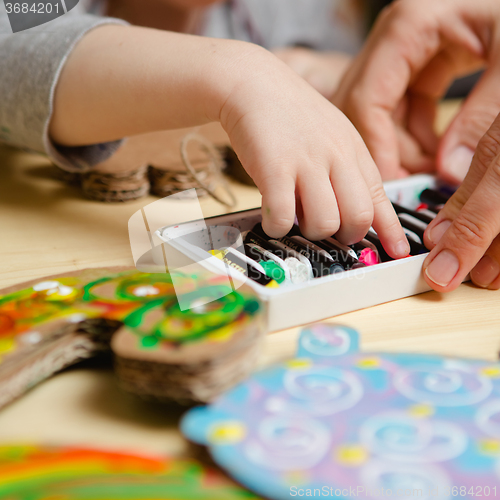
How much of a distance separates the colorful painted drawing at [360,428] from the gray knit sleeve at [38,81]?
44cm

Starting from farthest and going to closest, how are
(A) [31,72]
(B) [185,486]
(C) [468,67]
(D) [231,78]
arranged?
(C) [468,67] < (A) [31,72] < (D) [231,78] < (B) [185,486]

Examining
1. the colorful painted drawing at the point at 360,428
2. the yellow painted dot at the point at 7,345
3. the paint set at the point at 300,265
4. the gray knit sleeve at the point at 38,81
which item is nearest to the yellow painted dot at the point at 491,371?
the colorful painted drawing at the point at 360,428

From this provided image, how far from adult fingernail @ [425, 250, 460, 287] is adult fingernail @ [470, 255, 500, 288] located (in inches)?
1.6

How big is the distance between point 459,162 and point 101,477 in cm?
59

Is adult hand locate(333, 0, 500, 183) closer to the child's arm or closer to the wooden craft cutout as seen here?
the child's arm

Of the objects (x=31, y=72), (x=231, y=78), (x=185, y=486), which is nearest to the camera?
(x=185, y=486)

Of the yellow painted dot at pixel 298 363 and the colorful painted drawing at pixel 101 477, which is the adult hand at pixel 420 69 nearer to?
the yellow painted dot at pixel 298 363

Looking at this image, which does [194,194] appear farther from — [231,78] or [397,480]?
[397,480]

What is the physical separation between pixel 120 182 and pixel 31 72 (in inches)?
6.3

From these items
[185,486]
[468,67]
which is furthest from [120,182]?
Result: [468,67]

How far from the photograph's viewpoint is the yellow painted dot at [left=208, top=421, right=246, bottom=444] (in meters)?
0.24

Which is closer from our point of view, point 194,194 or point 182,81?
point 182,81

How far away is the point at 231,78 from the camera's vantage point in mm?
449

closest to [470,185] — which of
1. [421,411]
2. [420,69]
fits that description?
Answer: [421,411]
